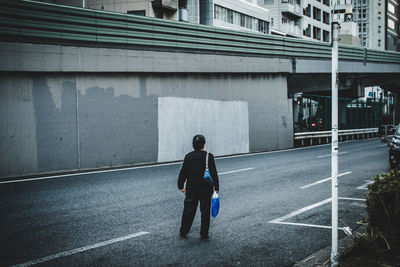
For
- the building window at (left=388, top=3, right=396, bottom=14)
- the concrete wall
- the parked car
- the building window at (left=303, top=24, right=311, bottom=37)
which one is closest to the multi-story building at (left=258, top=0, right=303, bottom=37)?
the building window at (left=303, top=24, right=311, bottom=37)

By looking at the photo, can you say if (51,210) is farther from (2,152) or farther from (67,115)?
(67,115)

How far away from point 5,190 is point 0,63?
198 inches

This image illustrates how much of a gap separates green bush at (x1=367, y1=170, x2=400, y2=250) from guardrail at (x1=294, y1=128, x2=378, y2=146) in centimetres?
2365

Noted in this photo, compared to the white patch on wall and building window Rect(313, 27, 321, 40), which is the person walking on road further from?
building window Rect(313, 27, 321, 40)

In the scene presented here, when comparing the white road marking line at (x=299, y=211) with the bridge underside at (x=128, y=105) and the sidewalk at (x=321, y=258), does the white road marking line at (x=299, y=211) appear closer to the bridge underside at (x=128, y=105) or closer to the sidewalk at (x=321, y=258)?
the sidewalk at (x=321, y=258)

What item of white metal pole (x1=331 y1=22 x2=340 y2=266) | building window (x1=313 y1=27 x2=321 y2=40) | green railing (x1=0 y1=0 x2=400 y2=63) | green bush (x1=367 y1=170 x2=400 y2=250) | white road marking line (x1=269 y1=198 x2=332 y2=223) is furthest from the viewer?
building window (x1=313 y1=27 x2=321 y2=40)

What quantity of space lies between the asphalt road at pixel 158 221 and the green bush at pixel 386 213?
1044 mm

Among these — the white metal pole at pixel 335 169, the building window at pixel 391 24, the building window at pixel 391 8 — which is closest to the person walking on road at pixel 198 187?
the white metal pole at pixel 335 169

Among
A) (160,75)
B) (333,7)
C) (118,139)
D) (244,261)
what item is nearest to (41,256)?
(244,261)

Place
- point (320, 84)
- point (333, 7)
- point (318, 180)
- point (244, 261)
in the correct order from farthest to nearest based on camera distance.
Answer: point (320, 84), point (318, 180), point (244, 261), point (333, 7)

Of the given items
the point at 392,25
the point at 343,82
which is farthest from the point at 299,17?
the point at 392,25

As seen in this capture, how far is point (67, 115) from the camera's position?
16297 millimetres

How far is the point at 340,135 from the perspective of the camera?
35.6 m

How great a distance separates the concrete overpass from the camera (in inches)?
595
